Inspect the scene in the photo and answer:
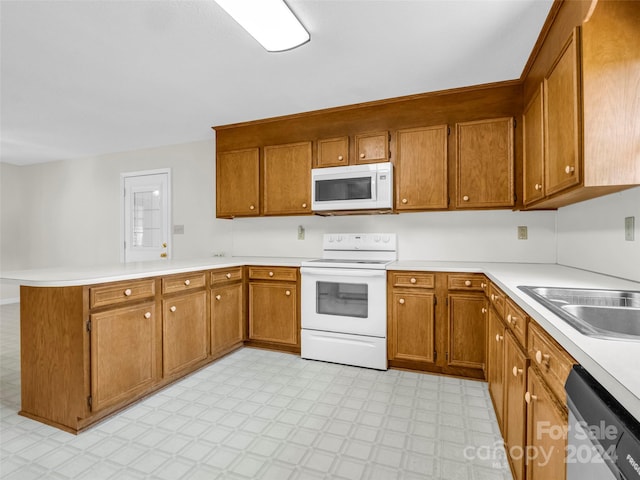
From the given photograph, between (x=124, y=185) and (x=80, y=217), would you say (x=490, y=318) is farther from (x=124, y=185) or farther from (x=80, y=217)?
(x=80, y=217)

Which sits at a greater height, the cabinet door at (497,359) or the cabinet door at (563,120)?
the cabinet door at (563,120)

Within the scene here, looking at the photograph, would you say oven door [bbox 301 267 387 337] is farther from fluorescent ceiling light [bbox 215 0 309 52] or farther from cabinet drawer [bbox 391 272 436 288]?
fluorescent ceiling light [bbox 215 0 309 52]

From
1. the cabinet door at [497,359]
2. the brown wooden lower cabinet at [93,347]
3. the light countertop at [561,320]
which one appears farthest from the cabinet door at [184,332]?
the cabinet door at [497,359]

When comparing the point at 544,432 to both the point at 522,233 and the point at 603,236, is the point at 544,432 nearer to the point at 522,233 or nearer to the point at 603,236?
the point at 603,236

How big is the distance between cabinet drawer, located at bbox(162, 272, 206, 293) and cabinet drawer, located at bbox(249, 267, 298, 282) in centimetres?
56

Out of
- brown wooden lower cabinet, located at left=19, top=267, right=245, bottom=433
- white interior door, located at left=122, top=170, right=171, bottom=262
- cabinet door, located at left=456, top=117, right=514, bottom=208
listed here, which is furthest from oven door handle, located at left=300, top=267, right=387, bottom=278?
white interior door, located at left=122, top=170, right=171, bottom=262

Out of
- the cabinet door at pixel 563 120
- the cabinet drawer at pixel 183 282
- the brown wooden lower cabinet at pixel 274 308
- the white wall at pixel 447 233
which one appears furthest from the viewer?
the brown wooden lower cabinet at pixel 274 308

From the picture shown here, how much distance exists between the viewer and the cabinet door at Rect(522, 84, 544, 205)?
2.05 meters

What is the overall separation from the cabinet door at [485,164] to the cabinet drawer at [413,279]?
0.69m

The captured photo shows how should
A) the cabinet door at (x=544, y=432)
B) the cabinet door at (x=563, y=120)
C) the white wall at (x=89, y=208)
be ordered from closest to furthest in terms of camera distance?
1. the cabinet door at (x=544, y=432)
2. the cabinet door at (x=563, y=120)
3. the white wall at (x=89, y=208)

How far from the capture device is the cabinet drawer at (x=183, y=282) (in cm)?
243

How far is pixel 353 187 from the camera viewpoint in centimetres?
298

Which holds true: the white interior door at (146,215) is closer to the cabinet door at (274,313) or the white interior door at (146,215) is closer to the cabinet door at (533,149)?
the cabinet door at (274,313)

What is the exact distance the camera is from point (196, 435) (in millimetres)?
1871
